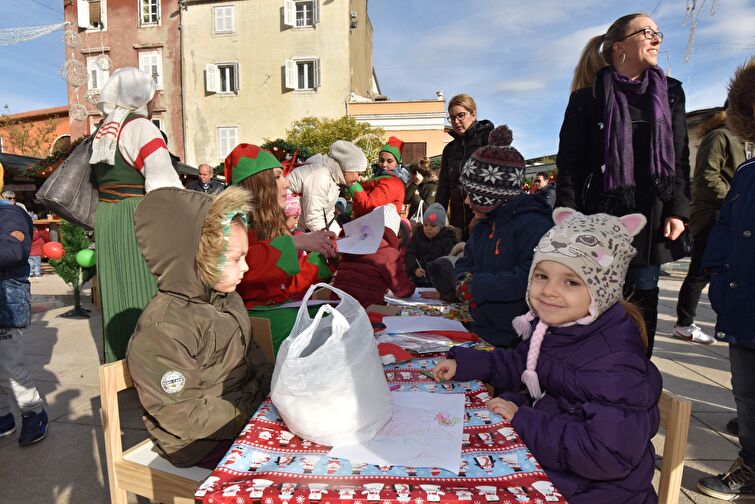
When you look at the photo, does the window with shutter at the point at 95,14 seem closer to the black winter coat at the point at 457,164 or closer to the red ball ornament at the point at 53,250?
the red ball ornament at the point at 53,250

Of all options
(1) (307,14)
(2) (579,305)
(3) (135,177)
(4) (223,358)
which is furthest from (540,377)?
(1) (307,14)

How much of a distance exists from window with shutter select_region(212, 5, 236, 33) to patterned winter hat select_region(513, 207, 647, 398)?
974 inches

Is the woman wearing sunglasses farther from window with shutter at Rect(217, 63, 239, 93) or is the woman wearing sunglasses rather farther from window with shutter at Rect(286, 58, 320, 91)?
window with shutter at Rect(217, 63, 239, 93)

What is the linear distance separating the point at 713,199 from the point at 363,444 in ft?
14.5

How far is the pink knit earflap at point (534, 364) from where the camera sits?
137 centimetres

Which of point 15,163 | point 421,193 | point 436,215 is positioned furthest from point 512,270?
point 15,163

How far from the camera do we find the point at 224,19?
22000 millimetres

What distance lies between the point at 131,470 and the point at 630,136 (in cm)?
264

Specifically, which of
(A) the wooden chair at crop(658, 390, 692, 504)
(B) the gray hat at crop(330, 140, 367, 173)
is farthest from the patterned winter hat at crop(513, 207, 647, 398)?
(B) the gray hat at crop(330, 140, 367, 173)

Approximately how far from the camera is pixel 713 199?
3992 millimetres

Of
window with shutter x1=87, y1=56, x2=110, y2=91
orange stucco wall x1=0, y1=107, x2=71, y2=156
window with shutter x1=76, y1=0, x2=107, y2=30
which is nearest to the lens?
window with shutter x1=76, y1=0, x2=107, y2=30

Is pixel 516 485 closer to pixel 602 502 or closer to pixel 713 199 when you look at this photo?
pixel 602 502

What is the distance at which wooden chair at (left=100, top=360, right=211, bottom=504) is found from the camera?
143 cm

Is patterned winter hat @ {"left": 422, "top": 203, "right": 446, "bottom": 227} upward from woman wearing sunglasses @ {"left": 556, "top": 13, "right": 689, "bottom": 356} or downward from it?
downward
